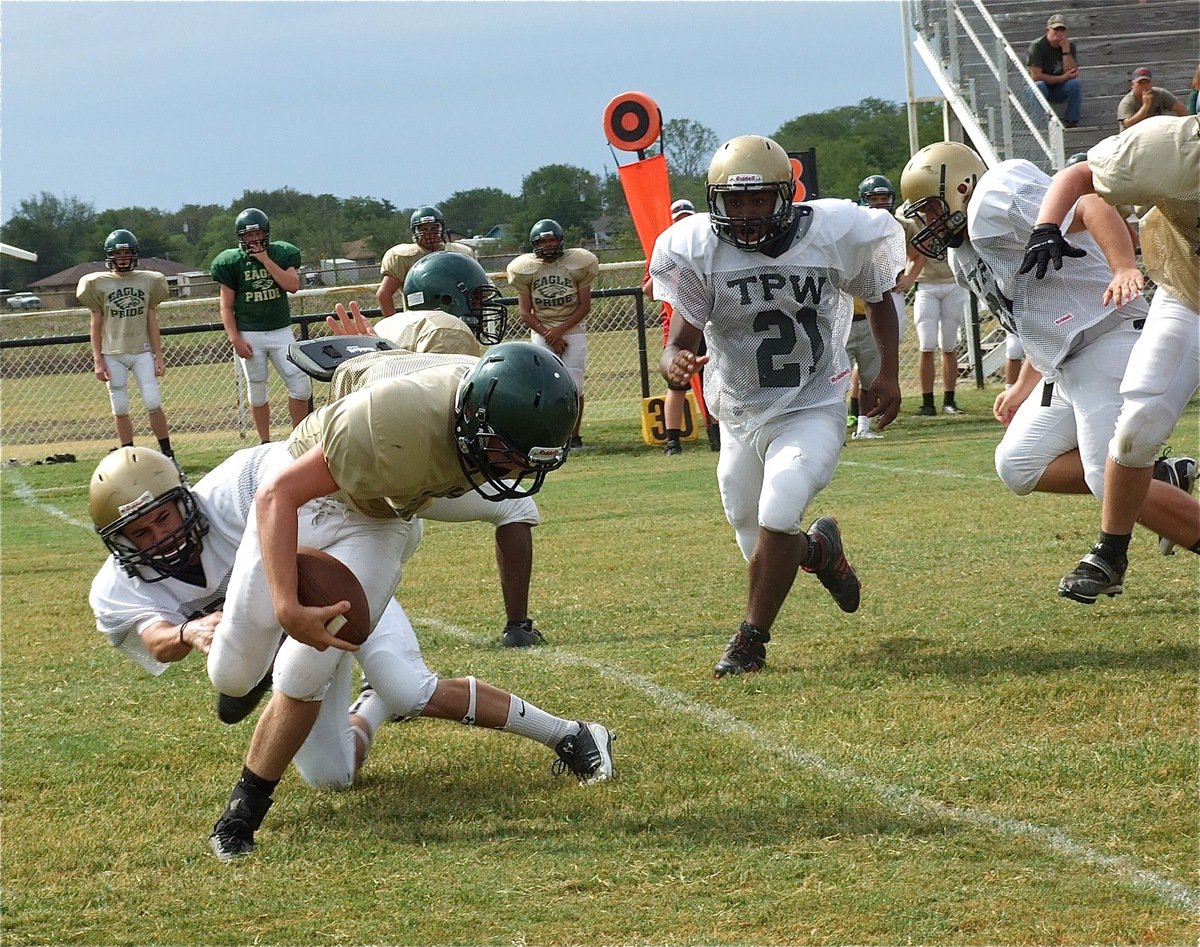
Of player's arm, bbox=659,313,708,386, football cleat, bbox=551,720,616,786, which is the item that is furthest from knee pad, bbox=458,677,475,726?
player's arm, bbox=659,313,708,386

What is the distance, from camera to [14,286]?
54.5 metres

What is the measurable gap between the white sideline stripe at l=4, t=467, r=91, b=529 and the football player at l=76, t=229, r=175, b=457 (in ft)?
3.02

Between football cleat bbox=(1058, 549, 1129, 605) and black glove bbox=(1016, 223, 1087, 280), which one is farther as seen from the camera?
football cleat bbox=(1058, 549, 1129, 605)

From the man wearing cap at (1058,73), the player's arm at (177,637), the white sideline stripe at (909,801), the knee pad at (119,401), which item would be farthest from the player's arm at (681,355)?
the man wearing cap at (1058,73)

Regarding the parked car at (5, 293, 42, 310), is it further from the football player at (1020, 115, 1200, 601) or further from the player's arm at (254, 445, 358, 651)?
the player's arm at (254, 445, 358, 651)

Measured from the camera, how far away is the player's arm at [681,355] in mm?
5328

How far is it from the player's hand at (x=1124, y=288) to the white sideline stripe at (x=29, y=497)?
26.3 ft

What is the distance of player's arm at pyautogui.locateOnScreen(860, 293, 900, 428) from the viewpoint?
227 inches

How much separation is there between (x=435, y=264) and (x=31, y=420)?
1449 cm

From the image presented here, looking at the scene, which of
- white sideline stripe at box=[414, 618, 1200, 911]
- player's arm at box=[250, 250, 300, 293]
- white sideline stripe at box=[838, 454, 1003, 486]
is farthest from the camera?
player's arm at box=[250, 250, 300, 293]

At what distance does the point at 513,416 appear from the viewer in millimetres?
3443

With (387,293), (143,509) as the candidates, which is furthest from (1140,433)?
(387,293)

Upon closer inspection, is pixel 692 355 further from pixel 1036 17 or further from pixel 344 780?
pixel 1036 17

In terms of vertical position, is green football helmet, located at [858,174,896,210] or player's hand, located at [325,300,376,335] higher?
player's hand, located at [325,300,376,335]
